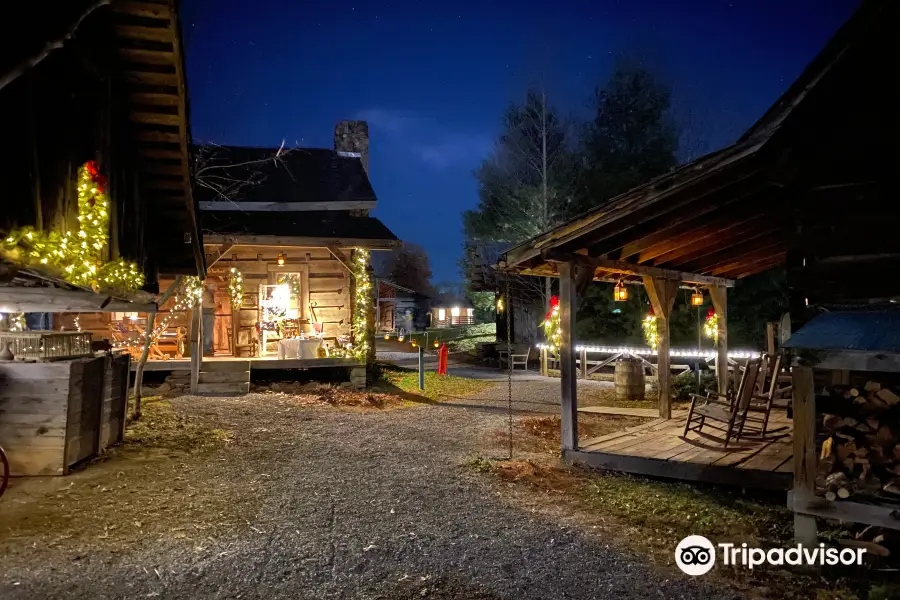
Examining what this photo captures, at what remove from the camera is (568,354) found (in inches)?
302

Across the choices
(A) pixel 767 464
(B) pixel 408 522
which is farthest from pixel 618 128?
(B) pixel 408 522

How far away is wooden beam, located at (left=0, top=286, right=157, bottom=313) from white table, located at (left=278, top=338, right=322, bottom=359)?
7.63 meters

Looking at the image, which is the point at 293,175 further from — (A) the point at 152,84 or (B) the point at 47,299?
(B) the point at 47,299

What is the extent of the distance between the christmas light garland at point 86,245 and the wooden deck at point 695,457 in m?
6.80

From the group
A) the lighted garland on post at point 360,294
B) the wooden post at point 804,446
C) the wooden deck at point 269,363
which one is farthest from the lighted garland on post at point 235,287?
the wooden post at point 804,446

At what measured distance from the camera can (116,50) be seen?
7848 millimetres

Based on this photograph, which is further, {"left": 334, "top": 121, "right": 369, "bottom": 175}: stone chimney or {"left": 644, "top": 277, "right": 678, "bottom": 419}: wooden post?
{"left": 334, "top": 121, "right": 369, "bottom": 175}: stone chimney

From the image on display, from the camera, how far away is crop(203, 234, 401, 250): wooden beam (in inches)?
558

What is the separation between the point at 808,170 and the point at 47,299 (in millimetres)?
7666

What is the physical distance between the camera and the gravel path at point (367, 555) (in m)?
4.01

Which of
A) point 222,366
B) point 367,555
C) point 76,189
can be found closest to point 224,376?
point 222,366

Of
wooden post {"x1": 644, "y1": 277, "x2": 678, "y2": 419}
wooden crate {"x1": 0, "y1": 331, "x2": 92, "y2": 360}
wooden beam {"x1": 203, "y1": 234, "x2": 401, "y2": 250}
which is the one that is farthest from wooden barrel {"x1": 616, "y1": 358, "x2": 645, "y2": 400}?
wooden crate {"x1": 0, "y1": 331, "x2": 92, "y2": 360}

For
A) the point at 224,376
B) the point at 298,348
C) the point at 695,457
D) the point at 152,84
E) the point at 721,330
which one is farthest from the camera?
the point at 298,348

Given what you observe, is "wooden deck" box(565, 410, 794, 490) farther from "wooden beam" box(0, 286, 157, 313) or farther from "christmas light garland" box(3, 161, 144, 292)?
"christmas light garland" box(3, 161, 144, 292)
